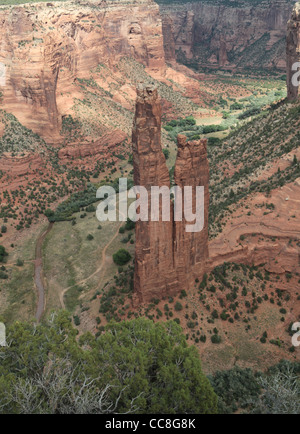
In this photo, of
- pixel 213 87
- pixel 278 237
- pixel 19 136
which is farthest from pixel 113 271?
pixel 213 87

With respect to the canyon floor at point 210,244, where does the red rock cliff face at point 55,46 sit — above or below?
above

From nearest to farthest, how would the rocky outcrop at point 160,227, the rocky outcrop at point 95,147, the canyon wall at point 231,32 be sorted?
the rocky outcrop at point 160,227, the rocky outcrop at point 95,147, the canyon wall at point 231,32

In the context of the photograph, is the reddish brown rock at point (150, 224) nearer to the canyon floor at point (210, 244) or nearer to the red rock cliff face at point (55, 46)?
the canyon floor at point (210, 244)

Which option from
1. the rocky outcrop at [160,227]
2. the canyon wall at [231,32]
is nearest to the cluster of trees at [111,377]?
the rocky outcrop at [160,227]

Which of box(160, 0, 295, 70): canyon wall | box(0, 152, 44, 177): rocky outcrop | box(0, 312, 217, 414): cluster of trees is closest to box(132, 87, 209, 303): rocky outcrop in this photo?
box(0, 312, 217, 414): cluster of trees

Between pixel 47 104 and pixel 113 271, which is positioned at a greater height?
pixel 47 104

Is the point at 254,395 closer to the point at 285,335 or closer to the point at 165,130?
the point at 285,335

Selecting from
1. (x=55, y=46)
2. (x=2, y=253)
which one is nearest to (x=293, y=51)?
(x=55, y=46)

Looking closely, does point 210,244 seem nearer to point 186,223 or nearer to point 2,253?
point 186,223
